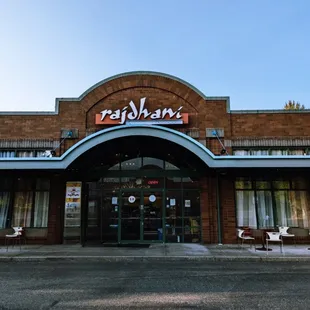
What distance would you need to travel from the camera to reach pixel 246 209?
576 inches

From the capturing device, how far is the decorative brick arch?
49.4 feet

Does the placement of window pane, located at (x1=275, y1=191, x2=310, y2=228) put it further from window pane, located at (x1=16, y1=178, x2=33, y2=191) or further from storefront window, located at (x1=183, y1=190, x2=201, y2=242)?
window pane, located at (x1=16, y1=178, x2=33, y2=191)

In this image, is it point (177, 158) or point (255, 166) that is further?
point (177, 158)

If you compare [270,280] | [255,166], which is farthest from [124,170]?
[270,280]

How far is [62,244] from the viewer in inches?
554

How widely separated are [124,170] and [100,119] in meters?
2.63

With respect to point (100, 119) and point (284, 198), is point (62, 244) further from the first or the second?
point (284, 198)

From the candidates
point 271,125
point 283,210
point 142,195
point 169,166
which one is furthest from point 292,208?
point 142,195

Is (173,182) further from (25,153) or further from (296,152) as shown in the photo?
(25,153)

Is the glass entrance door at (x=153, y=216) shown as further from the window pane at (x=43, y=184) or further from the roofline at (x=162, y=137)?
the window pane at (x=43, y=184)

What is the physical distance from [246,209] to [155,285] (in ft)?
27.3

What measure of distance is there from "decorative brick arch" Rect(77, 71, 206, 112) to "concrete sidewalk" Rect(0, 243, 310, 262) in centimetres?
641

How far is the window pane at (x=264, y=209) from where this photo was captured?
47.8ft

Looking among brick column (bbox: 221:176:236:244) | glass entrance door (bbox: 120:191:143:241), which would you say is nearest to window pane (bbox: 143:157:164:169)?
glass entrance door (bbox: 120:191:143:241)
